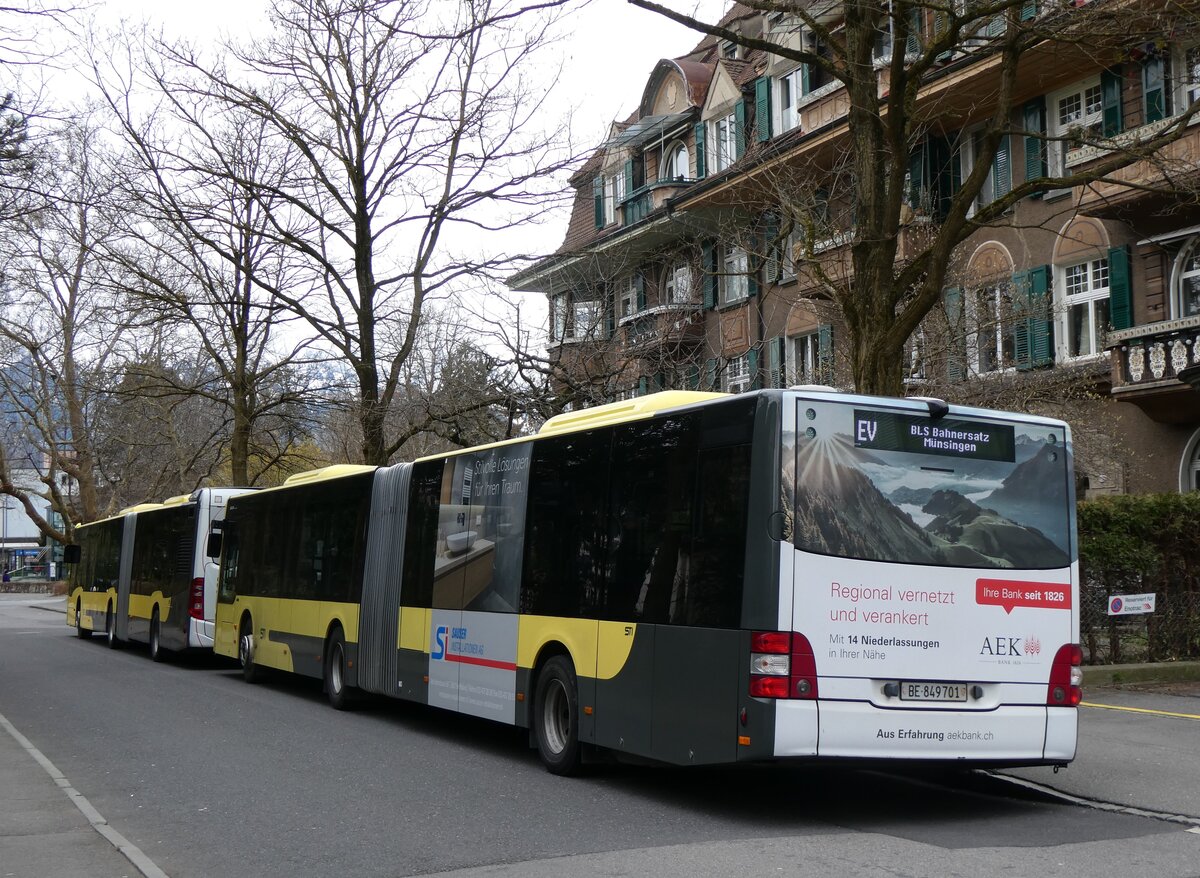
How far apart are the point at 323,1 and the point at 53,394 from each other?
35028 millimetres

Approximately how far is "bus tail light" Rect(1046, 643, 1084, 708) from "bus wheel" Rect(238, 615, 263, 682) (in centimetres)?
1419

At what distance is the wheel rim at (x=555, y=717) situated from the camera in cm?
1126

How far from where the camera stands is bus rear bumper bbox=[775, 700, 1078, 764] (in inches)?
339

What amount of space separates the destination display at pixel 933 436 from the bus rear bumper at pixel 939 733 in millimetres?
1652

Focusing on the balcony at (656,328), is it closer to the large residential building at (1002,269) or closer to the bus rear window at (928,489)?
the large residential building at (1002,269)

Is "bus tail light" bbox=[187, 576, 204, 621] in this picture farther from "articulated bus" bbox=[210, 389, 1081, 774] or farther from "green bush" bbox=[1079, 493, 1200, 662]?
"green bush" bbox=[1079, 493, 1200, 662]

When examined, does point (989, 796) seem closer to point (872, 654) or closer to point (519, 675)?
point (872, 654)

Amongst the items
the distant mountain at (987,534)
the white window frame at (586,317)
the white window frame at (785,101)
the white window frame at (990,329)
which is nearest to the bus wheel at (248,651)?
the white window frame at (586,317)

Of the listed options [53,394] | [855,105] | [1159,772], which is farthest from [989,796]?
[53,394]

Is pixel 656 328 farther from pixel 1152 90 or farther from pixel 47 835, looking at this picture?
pixel 47 835


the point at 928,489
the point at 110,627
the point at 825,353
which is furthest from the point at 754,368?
the point at 928,489

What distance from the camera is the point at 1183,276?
82.4 feet

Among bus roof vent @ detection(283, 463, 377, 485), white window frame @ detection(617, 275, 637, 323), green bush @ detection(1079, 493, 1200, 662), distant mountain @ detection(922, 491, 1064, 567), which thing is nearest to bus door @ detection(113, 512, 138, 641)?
bus roof vent @ detection(283, 463, 377, 485)

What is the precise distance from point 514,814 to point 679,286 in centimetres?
2358
